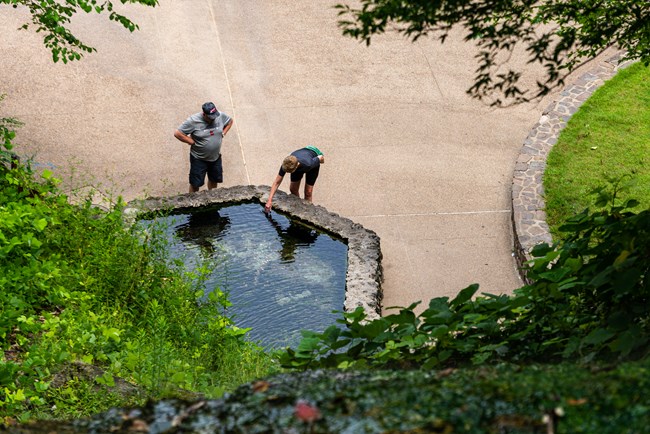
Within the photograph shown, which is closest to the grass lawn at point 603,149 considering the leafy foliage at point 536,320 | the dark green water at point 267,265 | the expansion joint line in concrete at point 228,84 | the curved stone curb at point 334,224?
the curved stone curb at point 334,224

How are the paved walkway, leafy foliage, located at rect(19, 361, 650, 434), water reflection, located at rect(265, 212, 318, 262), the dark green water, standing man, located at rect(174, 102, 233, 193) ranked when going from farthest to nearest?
1. the paved walkway
2. standing man, located at rect(174, 102, 233, 193)
3. water reflection, located at rect(265, 212, 318, 262)
4. the dark green water
5. leafy foliage, located at rect(19, 361, 650, 434)

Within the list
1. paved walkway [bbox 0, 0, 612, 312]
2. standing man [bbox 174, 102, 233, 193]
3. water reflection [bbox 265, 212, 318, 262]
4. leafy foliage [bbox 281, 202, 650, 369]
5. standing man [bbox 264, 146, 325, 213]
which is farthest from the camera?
paved walkway [bbox 0, 0, 612, 312]

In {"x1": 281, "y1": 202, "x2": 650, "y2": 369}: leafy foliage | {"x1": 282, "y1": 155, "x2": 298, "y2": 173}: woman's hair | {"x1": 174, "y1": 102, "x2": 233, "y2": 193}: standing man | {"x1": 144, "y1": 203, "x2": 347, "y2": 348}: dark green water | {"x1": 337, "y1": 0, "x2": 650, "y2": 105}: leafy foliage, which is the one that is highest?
{"x1": 174, "y1": 102, "x2": 233, "y2": 193}: standing man

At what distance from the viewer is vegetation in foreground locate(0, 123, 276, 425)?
7305mm

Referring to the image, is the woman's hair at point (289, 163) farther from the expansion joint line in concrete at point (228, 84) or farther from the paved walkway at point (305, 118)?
the expansion joint line in concrete at point (228, 84)

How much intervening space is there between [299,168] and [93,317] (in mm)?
3793

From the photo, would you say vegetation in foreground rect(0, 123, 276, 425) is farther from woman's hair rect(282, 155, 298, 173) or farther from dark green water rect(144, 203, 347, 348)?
woman's hair rect(282, 155, 298, 173)

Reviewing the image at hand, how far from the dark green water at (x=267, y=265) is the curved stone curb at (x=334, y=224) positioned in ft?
0.46

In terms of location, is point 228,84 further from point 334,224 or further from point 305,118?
point 334,224

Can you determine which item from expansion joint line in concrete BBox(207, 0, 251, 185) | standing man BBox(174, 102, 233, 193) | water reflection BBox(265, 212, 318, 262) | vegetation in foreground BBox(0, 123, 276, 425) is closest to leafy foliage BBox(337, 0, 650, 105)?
vegetation in foreground BBox(0, 123, 276, 425)

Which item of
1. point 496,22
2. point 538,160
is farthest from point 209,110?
point 496,22

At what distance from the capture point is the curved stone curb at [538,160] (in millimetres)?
11336

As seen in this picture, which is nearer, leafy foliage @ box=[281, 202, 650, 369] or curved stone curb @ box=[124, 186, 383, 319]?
leafy foliage @ box=[281, 202, 650, 369]

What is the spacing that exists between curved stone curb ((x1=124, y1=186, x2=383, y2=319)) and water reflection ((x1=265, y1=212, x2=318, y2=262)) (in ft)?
0.43
